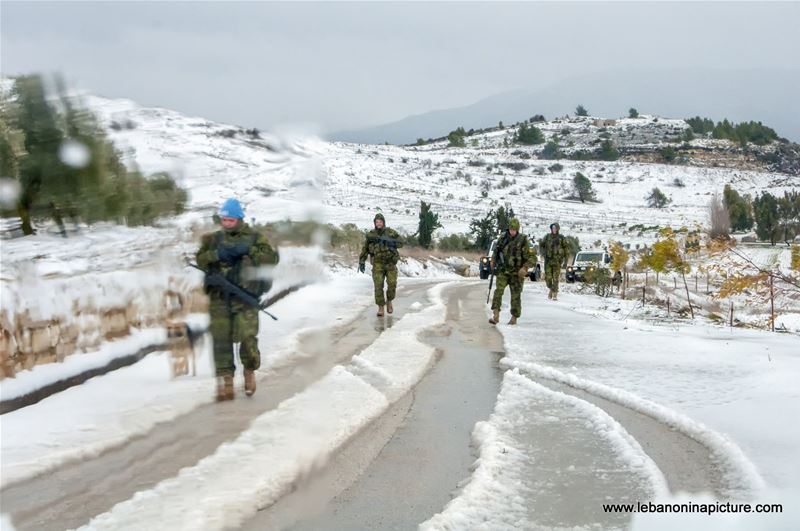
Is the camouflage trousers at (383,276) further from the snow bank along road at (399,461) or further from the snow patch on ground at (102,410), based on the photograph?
the snow bank along road at (399,461)

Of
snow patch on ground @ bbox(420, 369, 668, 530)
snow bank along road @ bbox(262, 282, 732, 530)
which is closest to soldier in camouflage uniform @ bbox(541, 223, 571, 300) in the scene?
snow bank along road @ bbox(262, 282, 732, 530)

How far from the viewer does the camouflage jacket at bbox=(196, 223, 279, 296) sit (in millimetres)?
7219

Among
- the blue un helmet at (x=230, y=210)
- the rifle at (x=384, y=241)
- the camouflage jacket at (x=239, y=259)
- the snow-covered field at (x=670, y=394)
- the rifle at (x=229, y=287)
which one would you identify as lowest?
the snow-covered field at (x=670, y=394)

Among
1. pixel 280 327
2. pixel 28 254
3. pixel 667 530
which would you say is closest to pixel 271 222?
pixel 280 327

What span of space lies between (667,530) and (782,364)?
15.2 ft

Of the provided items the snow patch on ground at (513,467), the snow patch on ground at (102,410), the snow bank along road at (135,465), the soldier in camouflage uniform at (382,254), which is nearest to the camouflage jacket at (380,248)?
the soldier in camouflage uniform at (382,254)

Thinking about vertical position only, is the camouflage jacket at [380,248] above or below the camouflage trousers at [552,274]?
above

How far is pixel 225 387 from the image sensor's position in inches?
280

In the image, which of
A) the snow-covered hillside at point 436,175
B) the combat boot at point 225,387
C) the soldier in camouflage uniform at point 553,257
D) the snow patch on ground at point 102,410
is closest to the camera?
the snow patch on ground at point 102,410

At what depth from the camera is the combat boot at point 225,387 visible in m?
7.05

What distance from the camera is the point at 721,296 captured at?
12.1 meters

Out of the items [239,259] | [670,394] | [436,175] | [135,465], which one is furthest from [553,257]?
[436,175]

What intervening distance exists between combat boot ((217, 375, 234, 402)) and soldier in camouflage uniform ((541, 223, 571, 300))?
1258cm

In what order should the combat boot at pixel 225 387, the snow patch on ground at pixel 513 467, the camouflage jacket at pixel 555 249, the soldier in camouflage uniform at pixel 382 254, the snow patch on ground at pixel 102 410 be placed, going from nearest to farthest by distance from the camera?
the snow patch on ground at pixel 513 467, the snow patch on ground at pixel 102 410, the combat boot at pixel 225 387, the soldier in camouflage uniform at pixel 382 254, the camouflage jacket at pixel 555 249
